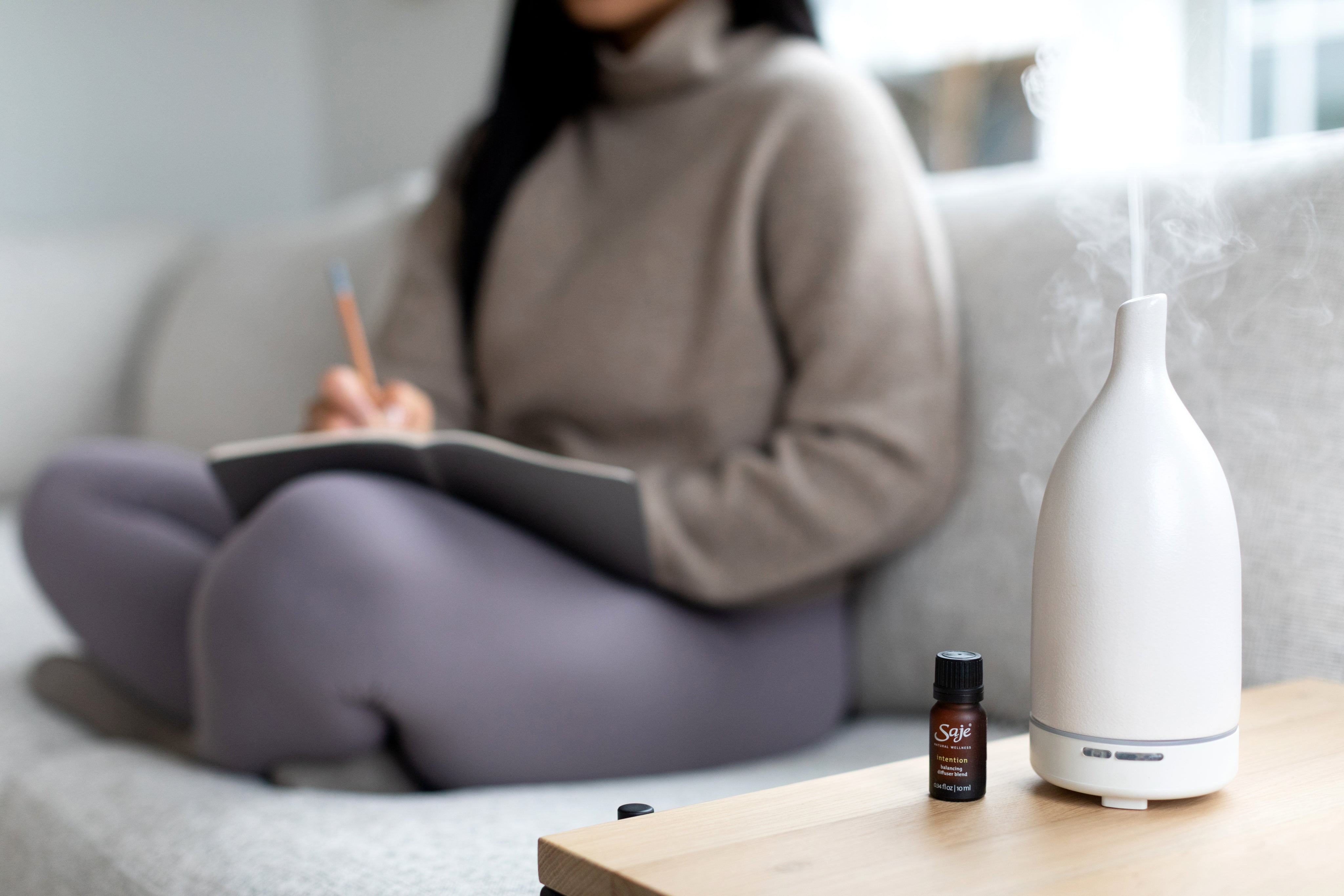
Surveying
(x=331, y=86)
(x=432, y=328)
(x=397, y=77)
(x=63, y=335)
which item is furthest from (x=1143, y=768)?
(x=331, y=86)

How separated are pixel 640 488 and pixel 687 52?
1.58 ft

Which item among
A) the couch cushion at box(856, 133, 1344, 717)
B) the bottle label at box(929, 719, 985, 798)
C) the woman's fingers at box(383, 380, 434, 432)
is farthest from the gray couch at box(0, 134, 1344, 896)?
the woman's fingers at box(383, 380, 434, 432)

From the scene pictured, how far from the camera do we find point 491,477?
0.88 meters

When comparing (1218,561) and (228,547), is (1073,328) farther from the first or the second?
(228,547)

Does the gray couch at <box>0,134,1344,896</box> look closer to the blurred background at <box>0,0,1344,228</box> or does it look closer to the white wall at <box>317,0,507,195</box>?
the blurred background at <box>0,0,1344,228</box>

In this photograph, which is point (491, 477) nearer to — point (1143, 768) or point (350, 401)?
point (350, 401)

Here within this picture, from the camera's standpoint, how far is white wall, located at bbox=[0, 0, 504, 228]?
2.59m

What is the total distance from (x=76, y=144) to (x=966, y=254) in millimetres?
2349

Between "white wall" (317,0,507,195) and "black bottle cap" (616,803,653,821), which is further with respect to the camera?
"white wall" (317,0,507,195)

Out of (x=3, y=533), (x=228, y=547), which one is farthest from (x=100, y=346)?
(x=228, y=547)

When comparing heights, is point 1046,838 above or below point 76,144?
below

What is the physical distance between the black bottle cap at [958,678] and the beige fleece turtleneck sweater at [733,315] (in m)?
0.42

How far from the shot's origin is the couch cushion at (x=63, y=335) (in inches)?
79.9

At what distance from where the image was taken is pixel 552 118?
4.32 feet
